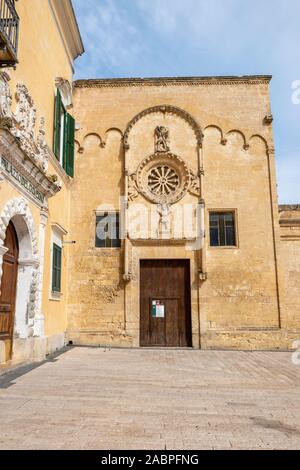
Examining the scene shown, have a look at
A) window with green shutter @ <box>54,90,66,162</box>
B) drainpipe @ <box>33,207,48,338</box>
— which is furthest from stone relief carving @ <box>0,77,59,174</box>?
window with green shutter @ <box>54,90,66,162</box>

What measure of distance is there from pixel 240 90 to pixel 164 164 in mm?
3726

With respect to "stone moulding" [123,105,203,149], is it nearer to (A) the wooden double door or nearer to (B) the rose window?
(B) the rose window

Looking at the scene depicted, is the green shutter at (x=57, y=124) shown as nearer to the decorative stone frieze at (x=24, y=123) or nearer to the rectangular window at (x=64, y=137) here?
the rectangular window at (x=64, y=137)

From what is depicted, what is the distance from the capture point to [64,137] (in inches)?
478

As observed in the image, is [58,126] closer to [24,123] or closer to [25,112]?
[25,112]

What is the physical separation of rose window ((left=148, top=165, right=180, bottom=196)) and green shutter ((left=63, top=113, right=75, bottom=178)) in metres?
2.65

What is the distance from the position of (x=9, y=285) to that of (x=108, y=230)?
5124mm

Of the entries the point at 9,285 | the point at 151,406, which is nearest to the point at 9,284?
the point at 9,285

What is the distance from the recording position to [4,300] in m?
8.20

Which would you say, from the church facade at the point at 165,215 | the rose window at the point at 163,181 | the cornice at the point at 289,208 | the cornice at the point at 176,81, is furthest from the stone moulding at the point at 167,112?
the cornice at the point at 289,208

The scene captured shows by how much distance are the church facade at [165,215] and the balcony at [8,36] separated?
11.0ft

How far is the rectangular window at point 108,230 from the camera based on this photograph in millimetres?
13078
